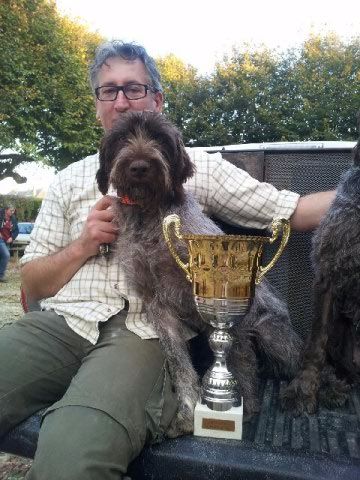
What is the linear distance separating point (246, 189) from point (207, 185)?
0.82ft

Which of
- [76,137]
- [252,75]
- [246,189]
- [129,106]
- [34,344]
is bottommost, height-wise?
[34,344]

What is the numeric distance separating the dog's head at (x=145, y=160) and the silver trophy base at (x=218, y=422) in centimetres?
113

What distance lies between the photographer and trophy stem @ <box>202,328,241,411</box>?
2.31m

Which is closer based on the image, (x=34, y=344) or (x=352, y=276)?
(x=352, y=276)

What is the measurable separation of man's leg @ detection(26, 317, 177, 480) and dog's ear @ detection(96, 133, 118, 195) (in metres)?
0.87

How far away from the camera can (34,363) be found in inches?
106

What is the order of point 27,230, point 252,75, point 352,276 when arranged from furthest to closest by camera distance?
point 252,75, point 27,230, point 352,276

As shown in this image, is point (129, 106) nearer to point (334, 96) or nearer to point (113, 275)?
point (113, 275)

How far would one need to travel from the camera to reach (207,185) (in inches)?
127

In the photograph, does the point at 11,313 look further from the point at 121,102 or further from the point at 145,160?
the point at 145,160

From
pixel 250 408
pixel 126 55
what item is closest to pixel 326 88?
pixel 126 55

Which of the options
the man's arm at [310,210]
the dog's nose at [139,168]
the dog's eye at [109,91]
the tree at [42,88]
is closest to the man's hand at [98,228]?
the dog's nose at [139,168]

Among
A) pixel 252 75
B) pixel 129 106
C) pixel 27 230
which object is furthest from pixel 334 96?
pixel 129 106

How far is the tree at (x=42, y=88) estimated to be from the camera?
2248cm
